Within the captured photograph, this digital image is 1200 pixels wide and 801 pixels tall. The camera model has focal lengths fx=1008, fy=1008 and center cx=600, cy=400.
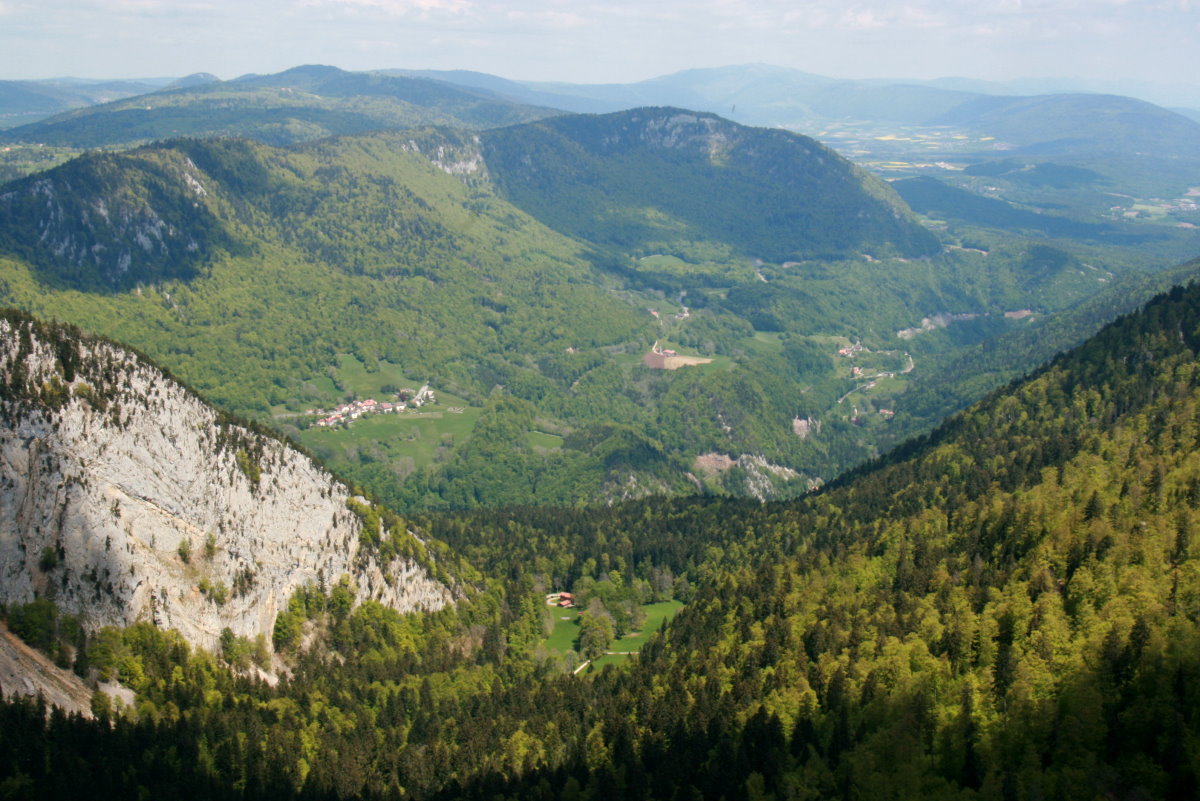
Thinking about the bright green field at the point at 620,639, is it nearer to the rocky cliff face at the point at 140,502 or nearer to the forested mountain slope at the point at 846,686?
the forested mountain slope at the point at 846,686

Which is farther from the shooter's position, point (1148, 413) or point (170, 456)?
point (1148, 413)

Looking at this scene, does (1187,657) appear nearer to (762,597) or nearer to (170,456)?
(762,597)

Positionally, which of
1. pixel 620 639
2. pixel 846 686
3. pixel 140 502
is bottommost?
pixel 620 639

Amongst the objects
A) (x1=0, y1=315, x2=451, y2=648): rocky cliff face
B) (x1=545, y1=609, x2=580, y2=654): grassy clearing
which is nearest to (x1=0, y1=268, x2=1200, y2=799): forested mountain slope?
(x1=545, y1=609, x2=580, y2=654): grassy clearing

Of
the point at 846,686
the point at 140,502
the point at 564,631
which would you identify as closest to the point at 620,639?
the point at 564,631

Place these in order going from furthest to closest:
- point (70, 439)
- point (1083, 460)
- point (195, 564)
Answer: point (1083, 460)
point (195, 564)
point (70, 439)

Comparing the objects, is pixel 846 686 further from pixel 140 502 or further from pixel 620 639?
pixel 140 502

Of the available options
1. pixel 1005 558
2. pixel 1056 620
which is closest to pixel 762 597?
pixel 1005 558

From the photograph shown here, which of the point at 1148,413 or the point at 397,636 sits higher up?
the point at 1148,413

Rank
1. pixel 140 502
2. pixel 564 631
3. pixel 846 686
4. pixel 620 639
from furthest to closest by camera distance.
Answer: pixel 564 631
pixel 620 639
pixel 140 502
pixel 846 686

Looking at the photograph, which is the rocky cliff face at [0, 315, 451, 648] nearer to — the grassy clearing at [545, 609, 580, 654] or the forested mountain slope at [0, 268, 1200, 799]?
the forested mountain slope at [0, 268, 1200, 799]
